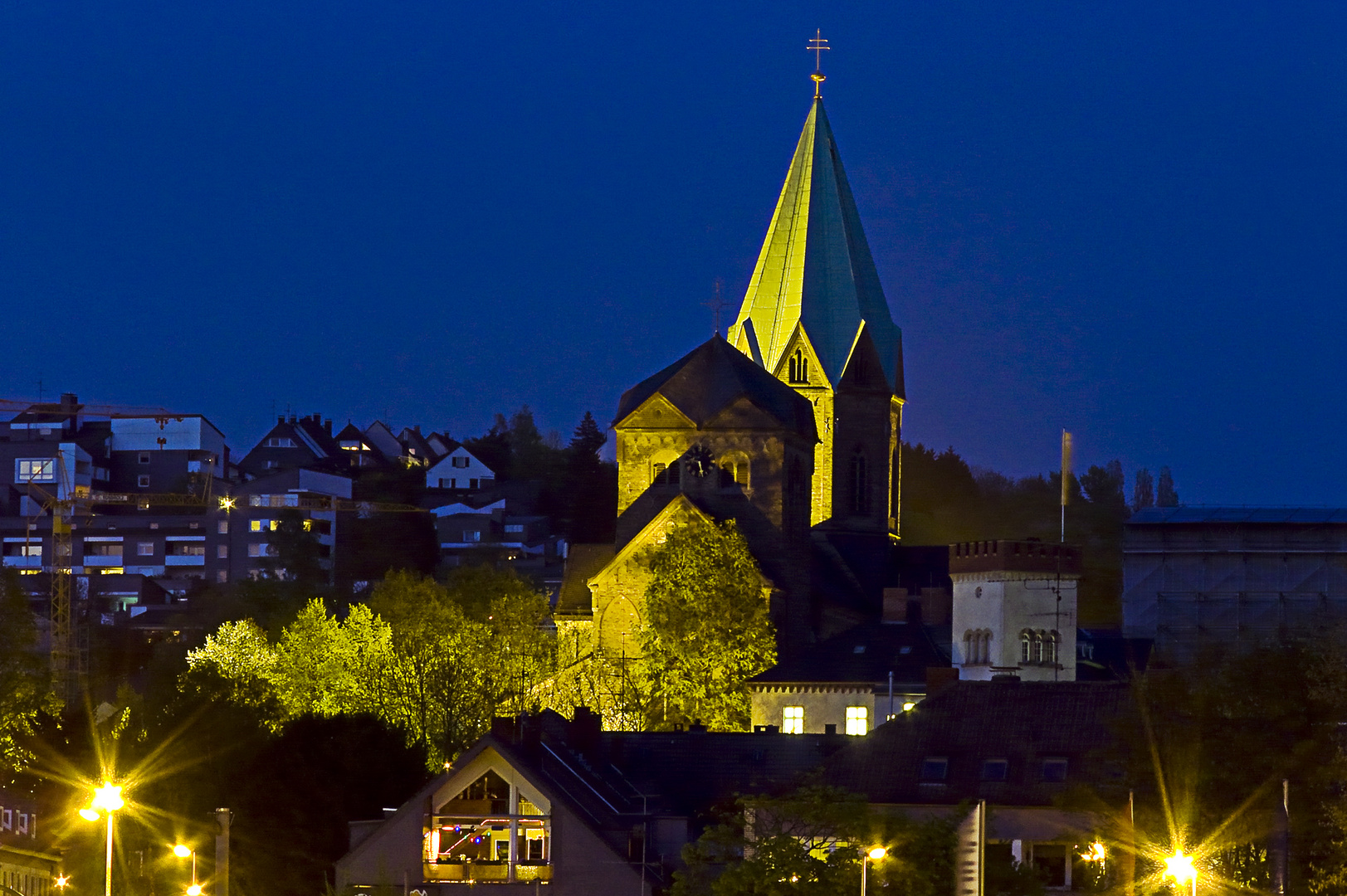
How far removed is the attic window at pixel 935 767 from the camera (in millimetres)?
58031

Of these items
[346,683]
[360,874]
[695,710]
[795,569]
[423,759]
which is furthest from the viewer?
[795,569]

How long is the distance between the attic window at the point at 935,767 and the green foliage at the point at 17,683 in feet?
121

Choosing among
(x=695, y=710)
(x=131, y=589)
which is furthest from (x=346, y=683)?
(x=131, y=589)

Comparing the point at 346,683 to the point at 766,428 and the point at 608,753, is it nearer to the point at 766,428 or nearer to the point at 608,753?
the point at 766,428

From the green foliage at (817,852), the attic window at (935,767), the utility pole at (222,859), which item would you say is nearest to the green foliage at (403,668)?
the attic window at (935,767)

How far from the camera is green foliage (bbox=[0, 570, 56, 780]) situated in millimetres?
86375

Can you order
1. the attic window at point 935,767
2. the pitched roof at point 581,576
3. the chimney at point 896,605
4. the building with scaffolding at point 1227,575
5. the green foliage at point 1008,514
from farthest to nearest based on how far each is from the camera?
the green foliage at point 1008,514 → the pitched roof at point 581,576 → the chimney at point 896,605 → the building with scaffolding at point 1227,575 → the attic window at point 935,767

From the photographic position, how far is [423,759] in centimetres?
7200

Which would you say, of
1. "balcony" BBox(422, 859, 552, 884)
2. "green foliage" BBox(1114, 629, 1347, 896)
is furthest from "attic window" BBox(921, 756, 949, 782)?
"balcony" BBox(422, 859, 552, 884)

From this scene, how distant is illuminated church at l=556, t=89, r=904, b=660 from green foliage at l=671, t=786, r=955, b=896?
3747cm

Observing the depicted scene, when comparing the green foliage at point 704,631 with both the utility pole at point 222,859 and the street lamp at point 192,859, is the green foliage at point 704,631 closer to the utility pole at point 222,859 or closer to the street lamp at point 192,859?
the street lamp at point 192,859

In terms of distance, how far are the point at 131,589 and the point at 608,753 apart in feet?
373

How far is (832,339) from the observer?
10831cm

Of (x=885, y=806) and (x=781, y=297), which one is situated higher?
(x=781, y=297)
